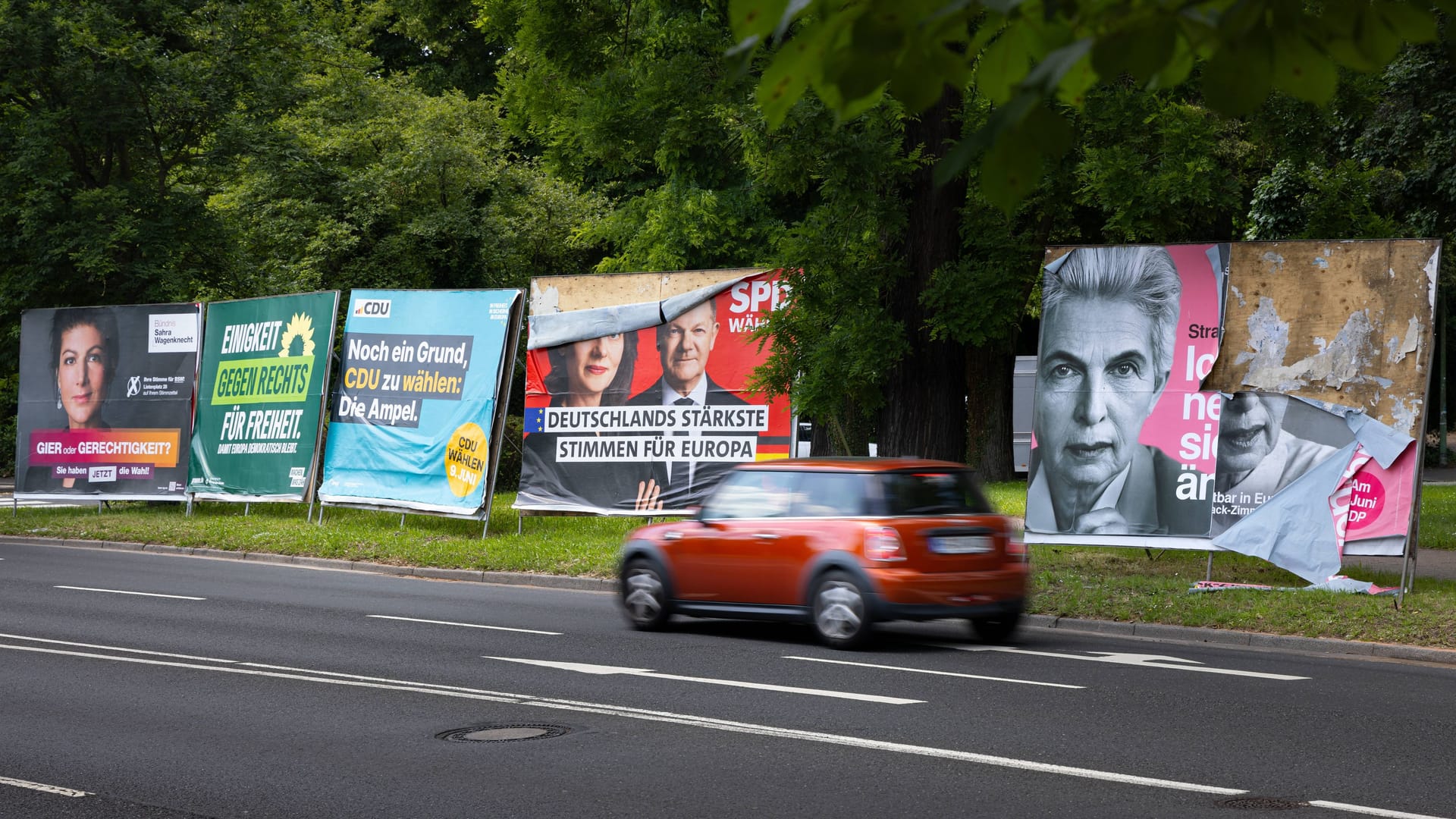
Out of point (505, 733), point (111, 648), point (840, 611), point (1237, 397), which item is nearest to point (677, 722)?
point (505, 733)

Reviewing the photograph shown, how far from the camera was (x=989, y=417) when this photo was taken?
38.6m

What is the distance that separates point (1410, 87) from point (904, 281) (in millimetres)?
8410

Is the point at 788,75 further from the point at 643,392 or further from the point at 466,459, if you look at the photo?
the point at 466,459

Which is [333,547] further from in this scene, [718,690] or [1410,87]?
[1410,87]

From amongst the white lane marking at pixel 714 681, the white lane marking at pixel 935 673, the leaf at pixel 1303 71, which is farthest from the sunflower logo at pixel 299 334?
the leaf at pixel 1303 71

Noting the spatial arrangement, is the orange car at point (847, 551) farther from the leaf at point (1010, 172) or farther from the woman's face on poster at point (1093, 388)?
the leaf at point (1010, 172)

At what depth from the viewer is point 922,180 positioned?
57.0 ft

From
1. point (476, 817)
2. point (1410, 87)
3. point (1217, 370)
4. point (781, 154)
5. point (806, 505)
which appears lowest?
point (476, 817)

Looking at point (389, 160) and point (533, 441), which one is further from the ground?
point (389, 160)

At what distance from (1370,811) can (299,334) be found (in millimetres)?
20561

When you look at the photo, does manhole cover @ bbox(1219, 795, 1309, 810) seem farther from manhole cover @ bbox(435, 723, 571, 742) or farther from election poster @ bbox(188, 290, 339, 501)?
election poster @ bbox(188, 290, 339, 501)

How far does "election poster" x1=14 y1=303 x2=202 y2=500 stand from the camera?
2639cm

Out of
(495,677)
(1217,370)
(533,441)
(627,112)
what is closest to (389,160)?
(533,441)

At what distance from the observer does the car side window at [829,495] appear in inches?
493
